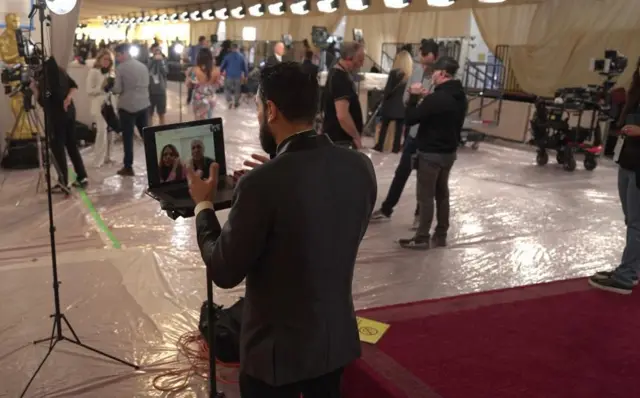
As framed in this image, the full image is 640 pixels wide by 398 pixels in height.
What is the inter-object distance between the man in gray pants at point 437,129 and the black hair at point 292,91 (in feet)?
7.99

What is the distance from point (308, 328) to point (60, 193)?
14.0ft

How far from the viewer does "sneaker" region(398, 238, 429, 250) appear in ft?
13.2

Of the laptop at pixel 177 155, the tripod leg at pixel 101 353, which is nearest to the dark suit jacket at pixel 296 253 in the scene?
the laptop at pixel 177 155

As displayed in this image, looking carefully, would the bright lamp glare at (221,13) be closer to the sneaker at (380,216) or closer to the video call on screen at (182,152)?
the sneaker at (380,216)

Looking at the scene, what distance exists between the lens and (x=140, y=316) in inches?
115

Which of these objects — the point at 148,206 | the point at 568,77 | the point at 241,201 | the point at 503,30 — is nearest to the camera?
the point at 241,201

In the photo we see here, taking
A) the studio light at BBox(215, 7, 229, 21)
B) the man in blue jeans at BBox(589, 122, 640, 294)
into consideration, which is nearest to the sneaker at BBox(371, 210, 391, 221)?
the man in blue jeans at BBox(589, 122, 640, 294)

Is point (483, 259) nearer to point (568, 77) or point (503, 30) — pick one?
point (568, 77)

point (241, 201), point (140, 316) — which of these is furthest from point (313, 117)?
point (140, 316)

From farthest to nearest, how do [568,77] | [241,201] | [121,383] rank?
[568,77] → [121,383] → [241,201]

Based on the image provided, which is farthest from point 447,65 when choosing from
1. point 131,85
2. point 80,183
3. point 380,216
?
point 80,183

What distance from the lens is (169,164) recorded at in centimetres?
188

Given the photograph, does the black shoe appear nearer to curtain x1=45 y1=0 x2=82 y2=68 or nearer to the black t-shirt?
the black t-shirt

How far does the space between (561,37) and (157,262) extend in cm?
686
